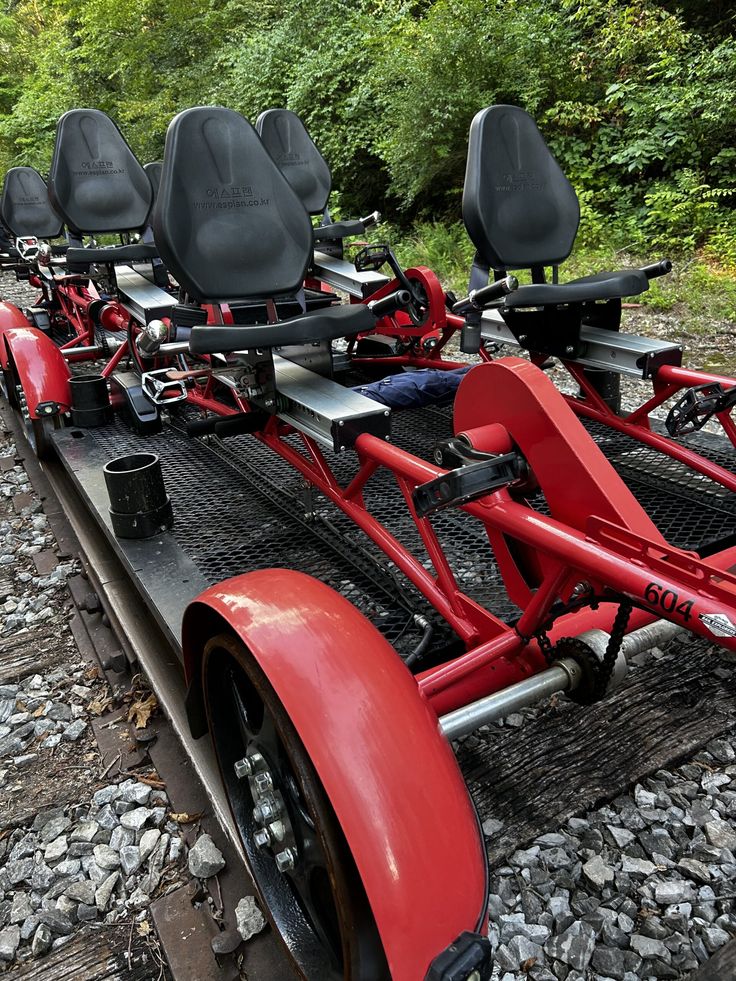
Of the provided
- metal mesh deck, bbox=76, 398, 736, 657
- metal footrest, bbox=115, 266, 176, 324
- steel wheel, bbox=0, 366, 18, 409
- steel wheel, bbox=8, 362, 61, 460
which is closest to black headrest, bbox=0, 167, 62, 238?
metal footrest, bbox=115, 266, 176, 324

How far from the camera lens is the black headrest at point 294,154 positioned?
5781 mm

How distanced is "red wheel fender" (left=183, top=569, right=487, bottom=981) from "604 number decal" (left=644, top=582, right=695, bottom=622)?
0.44m

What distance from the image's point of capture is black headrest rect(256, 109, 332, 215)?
5.78 meters

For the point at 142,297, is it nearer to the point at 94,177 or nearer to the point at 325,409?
the point at 94,177

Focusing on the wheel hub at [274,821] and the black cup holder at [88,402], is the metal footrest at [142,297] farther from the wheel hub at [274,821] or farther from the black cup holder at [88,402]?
the wheel hub at [274,821]

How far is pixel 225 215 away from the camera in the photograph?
3.25 meters

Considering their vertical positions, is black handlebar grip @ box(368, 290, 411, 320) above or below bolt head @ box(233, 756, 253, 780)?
above

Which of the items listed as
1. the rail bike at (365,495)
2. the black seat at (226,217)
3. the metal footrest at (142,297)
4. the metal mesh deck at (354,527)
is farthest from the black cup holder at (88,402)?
the black seat at (226,217)

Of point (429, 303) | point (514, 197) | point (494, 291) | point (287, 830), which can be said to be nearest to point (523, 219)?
point (514, 197)

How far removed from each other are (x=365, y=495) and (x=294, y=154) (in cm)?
381

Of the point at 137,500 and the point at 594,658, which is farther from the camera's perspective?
the point at 137,500

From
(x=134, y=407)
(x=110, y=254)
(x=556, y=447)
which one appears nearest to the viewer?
(x=556, y=447)

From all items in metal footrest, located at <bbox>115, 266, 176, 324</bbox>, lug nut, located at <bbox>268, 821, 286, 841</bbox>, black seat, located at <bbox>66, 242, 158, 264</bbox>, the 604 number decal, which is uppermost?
the 604 number decal

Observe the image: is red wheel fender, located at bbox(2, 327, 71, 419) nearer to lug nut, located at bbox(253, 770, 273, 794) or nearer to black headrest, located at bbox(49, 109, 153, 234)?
black headrest, located at bbox(49, 109, 153, 234)
